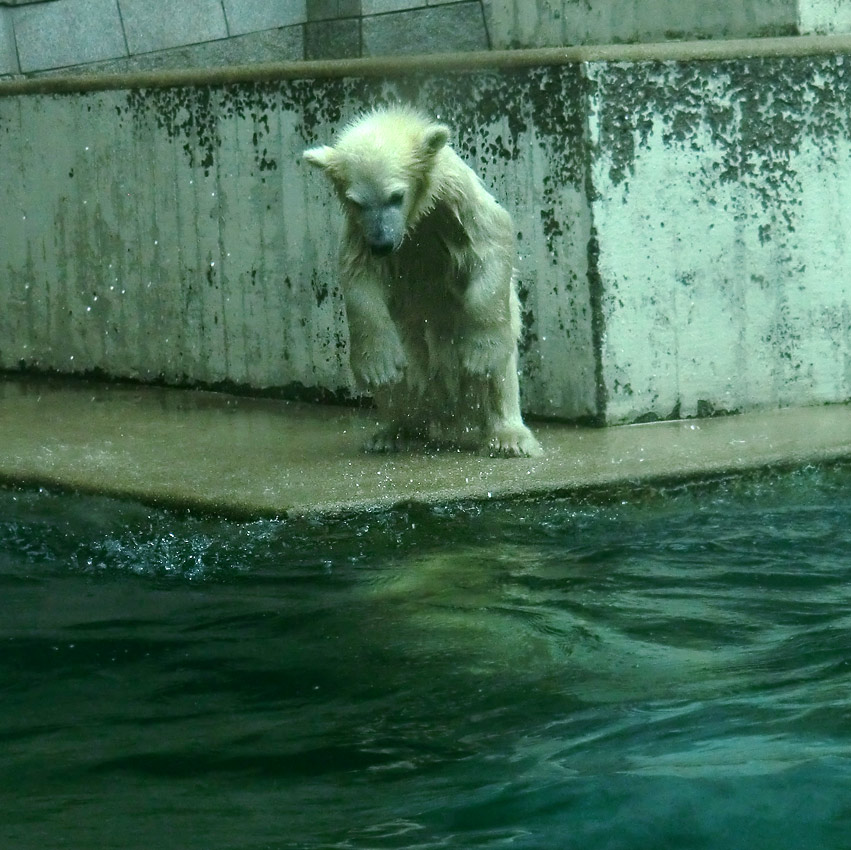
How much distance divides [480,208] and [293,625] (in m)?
1.98

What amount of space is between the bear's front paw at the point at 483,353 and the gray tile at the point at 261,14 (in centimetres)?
442

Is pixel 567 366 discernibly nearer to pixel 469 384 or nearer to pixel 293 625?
pixel 469 384

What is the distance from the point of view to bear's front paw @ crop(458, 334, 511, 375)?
16.7 ft

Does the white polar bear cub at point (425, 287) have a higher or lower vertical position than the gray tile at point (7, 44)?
lower

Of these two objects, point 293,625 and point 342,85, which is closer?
point 293,625

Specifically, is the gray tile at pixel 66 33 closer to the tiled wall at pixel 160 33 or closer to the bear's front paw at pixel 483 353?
the tiled wall at pixel 160 33

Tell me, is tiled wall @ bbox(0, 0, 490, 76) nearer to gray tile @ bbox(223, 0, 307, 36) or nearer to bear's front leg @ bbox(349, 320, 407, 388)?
gray tile @ bbox(223, 0, 307, 36)

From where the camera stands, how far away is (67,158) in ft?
24.7

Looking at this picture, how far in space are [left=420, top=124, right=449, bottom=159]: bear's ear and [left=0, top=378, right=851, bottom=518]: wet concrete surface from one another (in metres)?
1.08

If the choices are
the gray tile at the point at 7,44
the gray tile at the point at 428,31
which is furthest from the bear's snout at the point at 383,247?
the gray tile at the point at 7,44

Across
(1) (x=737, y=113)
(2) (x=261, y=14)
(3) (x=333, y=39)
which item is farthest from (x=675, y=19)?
(2) (x=261, y=14)

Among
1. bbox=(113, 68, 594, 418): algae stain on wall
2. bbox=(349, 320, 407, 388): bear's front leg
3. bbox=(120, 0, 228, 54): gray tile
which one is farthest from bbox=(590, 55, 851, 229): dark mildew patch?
bbox=(120, 0, 228, 54): gray tile

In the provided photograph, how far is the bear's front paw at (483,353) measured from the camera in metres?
5.09

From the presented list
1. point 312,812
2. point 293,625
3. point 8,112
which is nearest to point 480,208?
point 293,625
